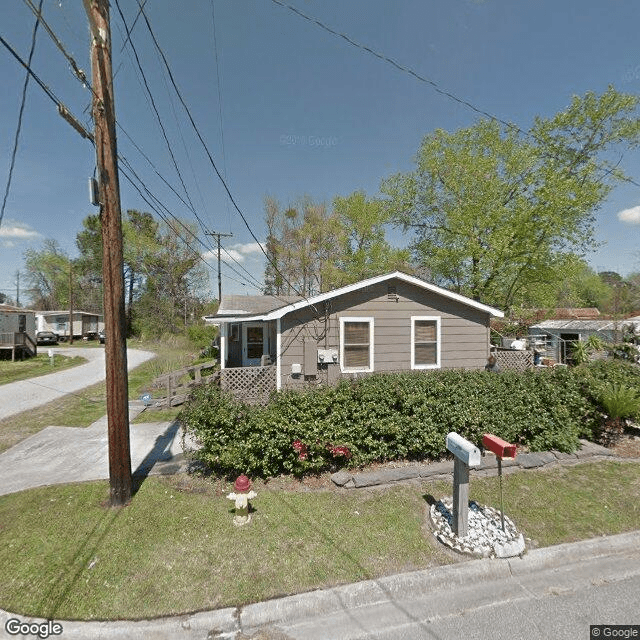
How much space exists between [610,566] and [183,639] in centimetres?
411

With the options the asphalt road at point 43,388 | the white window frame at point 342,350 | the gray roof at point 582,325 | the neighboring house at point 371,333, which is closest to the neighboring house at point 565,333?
the gray roof at point 582,325

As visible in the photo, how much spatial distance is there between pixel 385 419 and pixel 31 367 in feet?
60.8

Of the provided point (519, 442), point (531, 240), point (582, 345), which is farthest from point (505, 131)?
point (519, 442)

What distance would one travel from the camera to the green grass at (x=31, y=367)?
12.9 m

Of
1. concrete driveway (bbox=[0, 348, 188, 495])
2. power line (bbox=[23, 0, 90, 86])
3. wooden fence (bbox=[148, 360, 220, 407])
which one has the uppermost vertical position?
power line (bbox=[23, 0, 90, 86])

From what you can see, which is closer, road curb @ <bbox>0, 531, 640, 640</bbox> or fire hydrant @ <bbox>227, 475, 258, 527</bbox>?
road curb @ <bbox>0, 531, 640, 640</bbox>

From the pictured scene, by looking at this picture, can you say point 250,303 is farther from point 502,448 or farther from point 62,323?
→ point 62,323

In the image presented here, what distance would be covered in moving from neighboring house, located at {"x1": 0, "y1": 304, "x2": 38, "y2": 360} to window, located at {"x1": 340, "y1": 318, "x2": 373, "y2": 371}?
66.3 feet

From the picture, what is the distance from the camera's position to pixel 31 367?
15.2 m

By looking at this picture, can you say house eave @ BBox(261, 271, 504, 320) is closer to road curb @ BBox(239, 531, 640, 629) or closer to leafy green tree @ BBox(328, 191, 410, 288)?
road curb @ BBox(239, 531, 640, 629)

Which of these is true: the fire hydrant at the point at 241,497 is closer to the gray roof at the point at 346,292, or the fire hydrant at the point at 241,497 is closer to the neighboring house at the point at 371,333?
the neighboring house at the point at 371,333

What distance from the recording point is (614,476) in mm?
4691

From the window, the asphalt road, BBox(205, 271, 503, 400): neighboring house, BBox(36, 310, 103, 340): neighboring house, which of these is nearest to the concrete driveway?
the asphalt road

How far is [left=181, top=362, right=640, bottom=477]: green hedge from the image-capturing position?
4.36 metres
